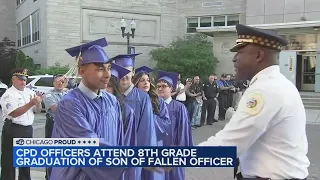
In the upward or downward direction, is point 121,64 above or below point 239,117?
above

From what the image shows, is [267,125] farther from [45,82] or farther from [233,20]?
[233,20]

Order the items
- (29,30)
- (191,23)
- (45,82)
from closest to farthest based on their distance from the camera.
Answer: (45,82) → (29,30) → (191,23)

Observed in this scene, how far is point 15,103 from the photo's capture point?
5.45 m

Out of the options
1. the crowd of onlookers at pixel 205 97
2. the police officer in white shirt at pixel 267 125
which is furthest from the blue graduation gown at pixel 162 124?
the crowd of onlookers at pixel 205 97

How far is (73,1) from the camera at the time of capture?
27.4 meters

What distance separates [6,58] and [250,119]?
33.1 m

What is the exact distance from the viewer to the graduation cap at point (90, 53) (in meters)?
2.98

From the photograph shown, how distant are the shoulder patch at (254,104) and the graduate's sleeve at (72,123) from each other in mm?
1114

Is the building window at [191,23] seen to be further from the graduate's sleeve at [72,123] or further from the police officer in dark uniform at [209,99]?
the graduate's sleeve at [72,123]

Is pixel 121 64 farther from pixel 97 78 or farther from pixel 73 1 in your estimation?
pixel 73 1

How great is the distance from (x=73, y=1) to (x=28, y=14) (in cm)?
566

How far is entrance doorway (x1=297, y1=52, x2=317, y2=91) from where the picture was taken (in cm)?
2222

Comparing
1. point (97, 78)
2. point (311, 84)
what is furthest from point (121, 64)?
point (311, 84)

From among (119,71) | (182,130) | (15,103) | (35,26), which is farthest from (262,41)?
(35,26)
